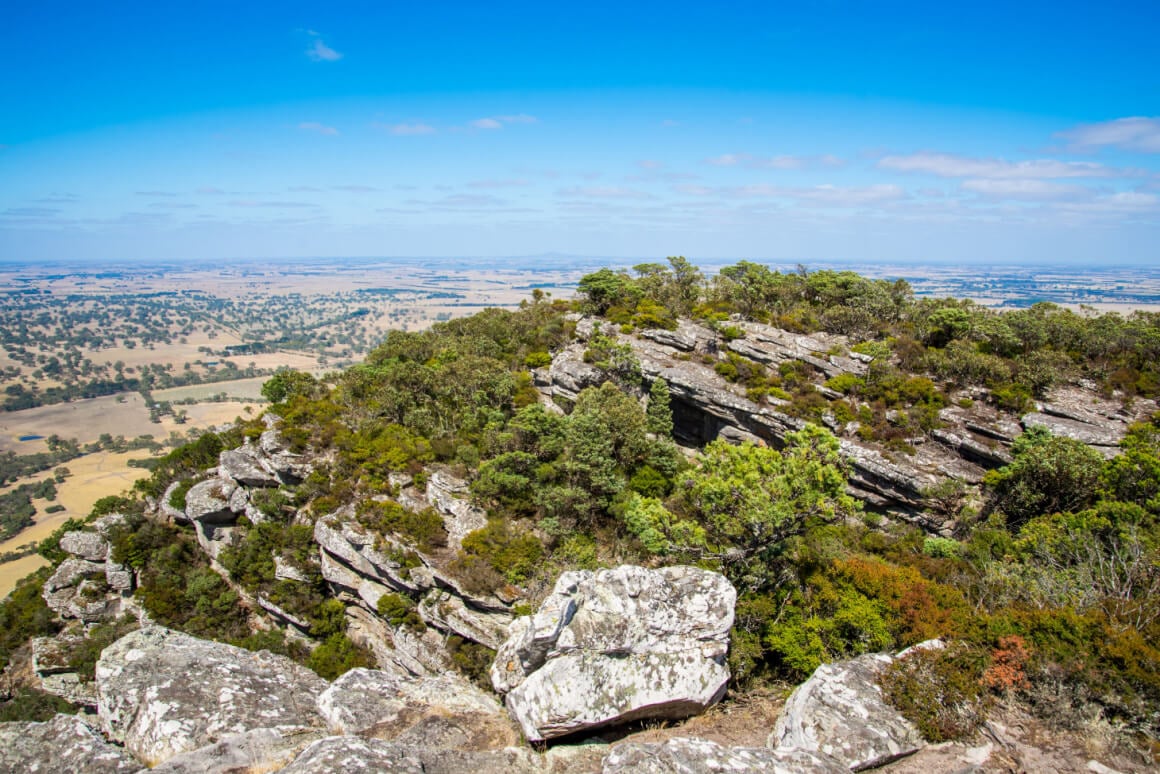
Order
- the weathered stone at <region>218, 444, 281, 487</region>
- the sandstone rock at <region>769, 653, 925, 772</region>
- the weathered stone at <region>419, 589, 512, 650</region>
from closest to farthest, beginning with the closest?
the sandstone rock at <region>769, 653, 925, 772</region> < the weathered stone at <region>419, 589, 512, 650</region> < the weathered stone at <region>218, 444, 281, 487</region>

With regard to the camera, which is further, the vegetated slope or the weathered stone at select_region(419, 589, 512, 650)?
the weathered stone at select_region(419, 589, 512, 650)

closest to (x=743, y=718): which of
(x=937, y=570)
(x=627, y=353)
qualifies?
(x=937, y=570)

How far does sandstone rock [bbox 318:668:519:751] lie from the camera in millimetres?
9242

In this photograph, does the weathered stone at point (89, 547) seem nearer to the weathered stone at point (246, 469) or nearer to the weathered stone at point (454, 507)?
the weathered stone at point (246, 469)

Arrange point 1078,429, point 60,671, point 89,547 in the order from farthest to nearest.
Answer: point 89,547, point 60,671, point 1078,429

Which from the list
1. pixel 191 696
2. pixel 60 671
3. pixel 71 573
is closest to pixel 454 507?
pixel 191 696

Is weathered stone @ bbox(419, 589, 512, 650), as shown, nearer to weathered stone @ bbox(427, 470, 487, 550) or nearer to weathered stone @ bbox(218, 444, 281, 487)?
weathered stone @ bbox(427, 470, 487, 550)

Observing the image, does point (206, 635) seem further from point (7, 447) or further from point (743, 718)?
point (7, 447)

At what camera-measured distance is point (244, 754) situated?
804 cm

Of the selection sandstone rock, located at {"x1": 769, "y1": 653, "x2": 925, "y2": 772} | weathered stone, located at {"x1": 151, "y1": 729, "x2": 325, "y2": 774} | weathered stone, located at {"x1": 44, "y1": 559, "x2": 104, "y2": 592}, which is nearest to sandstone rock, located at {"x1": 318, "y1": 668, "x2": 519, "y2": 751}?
weathered stone, located at {"x1": 151, "y1": 729, "x2": 325, "y2": 774}

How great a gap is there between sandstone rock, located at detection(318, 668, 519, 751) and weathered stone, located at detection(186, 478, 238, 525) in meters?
20.9

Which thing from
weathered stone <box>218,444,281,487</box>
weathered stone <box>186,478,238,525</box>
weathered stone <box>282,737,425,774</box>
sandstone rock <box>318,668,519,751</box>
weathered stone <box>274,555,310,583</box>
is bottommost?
weathered stone <box>274,555,310,583</box>

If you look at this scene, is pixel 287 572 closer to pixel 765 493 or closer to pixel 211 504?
pixel 211 504

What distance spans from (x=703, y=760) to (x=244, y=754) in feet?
23.0
